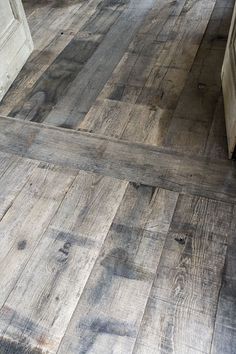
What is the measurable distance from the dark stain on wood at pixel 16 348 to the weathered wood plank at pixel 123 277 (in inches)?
3.3

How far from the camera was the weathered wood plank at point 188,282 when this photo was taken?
1053 millimetres

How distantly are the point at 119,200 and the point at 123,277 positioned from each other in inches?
13.2

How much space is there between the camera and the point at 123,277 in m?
1.19

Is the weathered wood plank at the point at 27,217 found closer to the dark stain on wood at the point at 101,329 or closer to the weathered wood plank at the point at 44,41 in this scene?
the dark stain on wood at the point at 101,329

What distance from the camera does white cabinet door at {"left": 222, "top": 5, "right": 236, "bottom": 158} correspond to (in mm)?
1543

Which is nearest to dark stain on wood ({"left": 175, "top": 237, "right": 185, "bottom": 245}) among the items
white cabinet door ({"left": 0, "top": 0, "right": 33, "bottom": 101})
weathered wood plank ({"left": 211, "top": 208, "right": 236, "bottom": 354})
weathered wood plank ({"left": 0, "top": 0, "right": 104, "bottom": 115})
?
weathered wood plank ({"left": 211, "top": 208, "right": 236, "bottom": 354})

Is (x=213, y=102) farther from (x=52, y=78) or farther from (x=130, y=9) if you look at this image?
(x=130, y=9)

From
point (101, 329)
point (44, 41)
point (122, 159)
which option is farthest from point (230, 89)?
point (44, 41)

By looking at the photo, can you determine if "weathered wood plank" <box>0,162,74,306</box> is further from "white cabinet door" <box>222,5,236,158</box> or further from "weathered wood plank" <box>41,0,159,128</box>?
"white cabinet door" <box>222,5,236,158</box>

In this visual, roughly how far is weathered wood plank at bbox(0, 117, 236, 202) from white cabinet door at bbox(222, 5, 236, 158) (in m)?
0.11

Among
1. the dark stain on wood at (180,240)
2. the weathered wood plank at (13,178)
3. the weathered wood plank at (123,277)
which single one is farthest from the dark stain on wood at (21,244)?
the dark stain on wood at (180,240)

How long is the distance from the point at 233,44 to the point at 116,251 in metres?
1.15

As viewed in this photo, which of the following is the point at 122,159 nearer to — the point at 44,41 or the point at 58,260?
the point at 58,260

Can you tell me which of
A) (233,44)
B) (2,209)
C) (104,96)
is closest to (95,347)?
(2,209)
